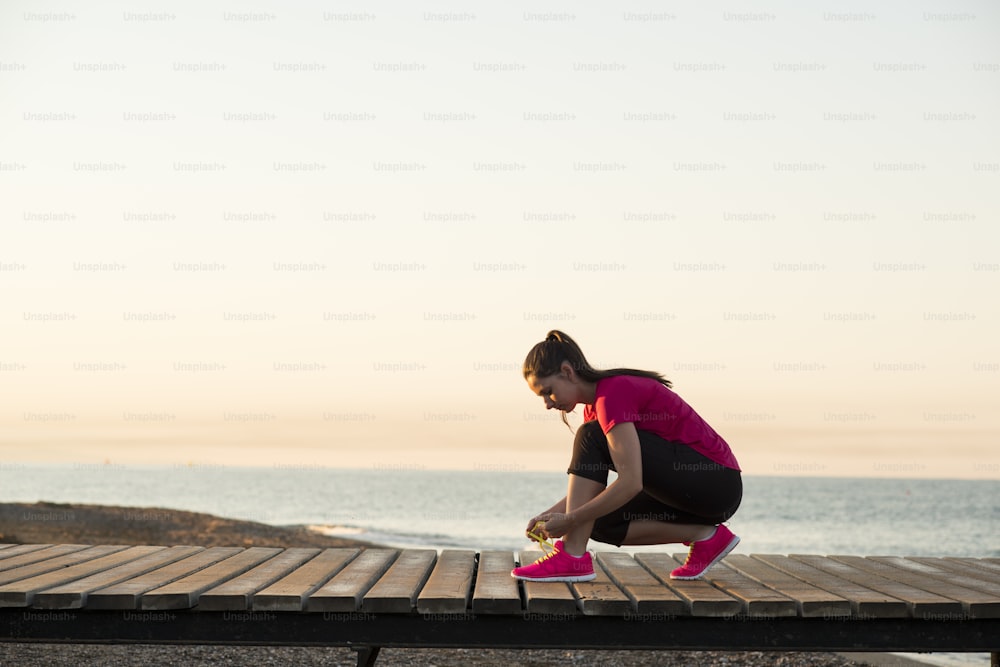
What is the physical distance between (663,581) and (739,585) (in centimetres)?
38

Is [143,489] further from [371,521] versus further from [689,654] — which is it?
[689,654]

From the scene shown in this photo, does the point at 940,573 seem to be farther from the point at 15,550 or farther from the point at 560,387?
the point at 15,550

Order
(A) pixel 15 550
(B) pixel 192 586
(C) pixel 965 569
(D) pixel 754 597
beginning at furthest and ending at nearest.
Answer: (A) pixel 15 550 → (C) pixel 965 569 → (B) pixel 192 586 → (D) pixel 754 597

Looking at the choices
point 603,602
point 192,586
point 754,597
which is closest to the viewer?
point 603,602

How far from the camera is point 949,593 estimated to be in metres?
4.27

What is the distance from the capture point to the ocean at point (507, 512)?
34156mm

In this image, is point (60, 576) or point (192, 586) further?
point (60, 576)

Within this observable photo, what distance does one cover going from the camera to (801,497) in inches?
2517

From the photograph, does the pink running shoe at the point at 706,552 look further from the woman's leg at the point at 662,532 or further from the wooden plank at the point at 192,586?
the wooden plank at the point at 192,586

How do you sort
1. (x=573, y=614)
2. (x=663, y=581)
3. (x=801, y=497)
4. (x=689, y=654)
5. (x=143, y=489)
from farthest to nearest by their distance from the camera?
(x=143, y=489)
(x=801, y=497)
(x=689, y=654)
(x=663, y=581)
(x=573, y=614)

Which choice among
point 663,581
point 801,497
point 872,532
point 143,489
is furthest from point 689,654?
point 143,489

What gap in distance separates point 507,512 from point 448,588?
47240 millimetres

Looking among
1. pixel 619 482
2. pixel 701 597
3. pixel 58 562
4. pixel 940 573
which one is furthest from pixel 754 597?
pixel 58 562

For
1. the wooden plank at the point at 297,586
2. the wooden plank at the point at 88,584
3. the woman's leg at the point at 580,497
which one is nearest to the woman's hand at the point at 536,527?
the woman's leg at the point at 580,497
